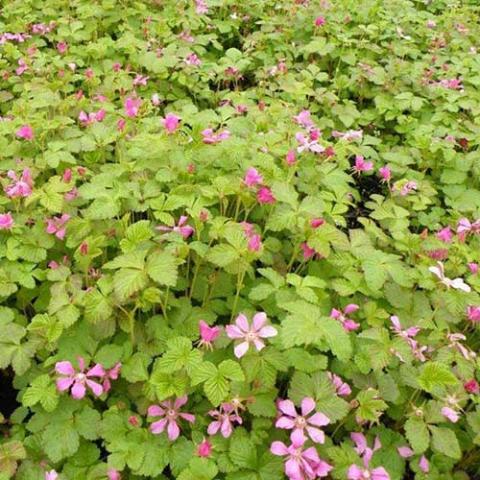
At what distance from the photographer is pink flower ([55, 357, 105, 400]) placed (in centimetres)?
184

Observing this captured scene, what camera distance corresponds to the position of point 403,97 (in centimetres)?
374

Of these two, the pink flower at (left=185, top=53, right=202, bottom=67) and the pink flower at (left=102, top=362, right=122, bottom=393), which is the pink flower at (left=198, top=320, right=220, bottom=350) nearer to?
the pink flower at (left=102, top=362, right=122, bottom=393)

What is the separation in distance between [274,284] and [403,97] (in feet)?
7.39

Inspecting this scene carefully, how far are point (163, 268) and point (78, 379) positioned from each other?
49 centimetres

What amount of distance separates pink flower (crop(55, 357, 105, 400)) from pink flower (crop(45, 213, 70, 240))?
65cm

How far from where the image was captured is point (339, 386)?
1945 millimetres

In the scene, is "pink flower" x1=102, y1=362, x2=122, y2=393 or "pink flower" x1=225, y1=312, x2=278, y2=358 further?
"pink flower" x1=102, y1=362, x2=122, y2=393

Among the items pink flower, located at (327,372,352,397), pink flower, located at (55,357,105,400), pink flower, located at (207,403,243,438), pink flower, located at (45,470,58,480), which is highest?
pink flower, located at (327,372,352,397)

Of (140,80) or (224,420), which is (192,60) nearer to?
(140,80)

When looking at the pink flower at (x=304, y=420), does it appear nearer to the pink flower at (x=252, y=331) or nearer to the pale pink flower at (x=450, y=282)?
the pink flower at (x=252, y=331)

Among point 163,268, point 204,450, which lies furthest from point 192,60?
point 204,450

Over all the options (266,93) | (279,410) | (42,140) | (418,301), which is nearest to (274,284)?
(279,410)

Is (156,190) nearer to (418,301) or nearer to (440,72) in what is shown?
(418,301)

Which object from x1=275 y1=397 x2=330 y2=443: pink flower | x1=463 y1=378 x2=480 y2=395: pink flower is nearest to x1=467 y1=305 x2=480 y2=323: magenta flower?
x1=463 y1=378 x2=480 y2=395: pink flower
